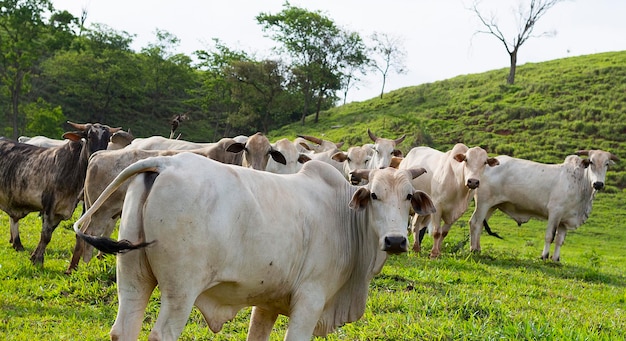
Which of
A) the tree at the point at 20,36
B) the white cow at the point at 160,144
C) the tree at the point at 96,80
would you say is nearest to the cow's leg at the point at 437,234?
the white cow at the point at 160,144

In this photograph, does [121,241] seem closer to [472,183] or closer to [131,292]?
[131,292]

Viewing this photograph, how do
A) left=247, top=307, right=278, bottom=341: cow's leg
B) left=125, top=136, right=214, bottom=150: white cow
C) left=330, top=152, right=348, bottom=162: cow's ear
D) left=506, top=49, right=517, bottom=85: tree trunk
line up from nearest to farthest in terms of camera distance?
left=247, top=307, right=278, bottom=341: cow's leg < left=125, top=136, right=214, bottom=150: white cow < left=330, top=152, right=348, bottom=162: cow's ear < left=506, top=49, right=517, bottom=85: tree trunk

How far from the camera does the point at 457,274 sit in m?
9.26

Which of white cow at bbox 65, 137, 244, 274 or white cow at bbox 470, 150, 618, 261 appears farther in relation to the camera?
white cow at bbox 470, 150, 618, 261

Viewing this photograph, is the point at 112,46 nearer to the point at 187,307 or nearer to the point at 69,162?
the point at 69,162

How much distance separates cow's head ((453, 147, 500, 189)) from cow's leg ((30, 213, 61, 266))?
22.8ft

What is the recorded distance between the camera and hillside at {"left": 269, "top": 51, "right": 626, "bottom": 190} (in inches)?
1233

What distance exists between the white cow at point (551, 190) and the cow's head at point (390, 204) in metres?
9.43

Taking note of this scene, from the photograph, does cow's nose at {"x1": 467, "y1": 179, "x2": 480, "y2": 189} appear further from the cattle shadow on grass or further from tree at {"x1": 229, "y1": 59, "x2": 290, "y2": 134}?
tree at {"x1": 229, "y1": 59, "x2": 290, "y2": 134}

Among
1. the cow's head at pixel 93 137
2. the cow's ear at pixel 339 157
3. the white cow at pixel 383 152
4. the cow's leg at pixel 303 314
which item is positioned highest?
the white cow at pixel 383 152

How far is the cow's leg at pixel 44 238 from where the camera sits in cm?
841

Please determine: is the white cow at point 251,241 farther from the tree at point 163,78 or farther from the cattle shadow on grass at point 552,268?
the tree at point 163,78

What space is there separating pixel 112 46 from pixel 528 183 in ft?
158

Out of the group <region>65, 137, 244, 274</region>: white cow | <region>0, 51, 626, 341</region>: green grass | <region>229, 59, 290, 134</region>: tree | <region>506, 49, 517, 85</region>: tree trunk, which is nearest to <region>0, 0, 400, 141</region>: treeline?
<region>229, 59, 290, 134</region>: tree
